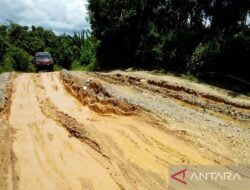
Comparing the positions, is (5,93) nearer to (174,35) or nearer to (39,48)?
(174,35)

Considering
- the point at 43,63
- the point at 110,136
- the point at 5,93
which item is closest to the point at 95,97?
the point at 5,93

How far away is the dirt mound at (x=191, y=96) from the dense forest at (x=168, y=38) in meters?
3.21

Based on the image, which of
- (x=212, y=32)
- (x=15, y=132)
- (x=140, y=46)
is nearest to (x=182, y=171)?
(x=15, y=132)

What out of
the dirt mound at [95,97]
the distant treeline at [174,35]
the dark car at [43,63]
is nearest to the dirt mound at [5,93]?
the dirt mound at [95,97]

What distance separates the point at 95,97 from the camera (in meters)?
16.0

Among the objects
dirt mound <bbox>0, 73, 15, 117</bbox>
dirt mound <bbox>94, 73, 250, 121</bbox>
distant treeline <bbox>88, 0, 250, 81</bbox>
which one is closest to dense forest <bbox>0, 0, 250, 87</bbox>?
distant treeline <bbox>88, 0, 250, 81</bbox>

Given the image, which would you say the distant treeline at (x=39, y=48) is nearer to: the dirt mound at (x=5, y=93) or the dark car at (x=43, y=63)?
the dark car at (x=43, y=63)

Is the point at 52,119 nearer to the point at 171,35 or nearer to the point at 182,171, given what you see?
the point at 182,171

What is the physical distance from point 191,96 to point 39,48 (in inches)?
1322

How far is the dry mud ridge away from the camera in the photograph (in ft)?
27.2

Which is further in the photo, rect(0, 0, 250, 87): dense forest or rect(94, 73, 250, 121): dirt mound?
rect(0, 0, 250, 87): dense forest

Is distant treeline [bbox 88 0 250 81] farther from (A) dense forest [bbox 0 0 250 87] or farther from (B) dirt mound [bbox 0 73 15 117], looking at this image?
(B) dirt mound [bbox 0 73 15 117]

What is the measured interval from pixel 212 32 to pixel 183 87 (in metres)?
6.63

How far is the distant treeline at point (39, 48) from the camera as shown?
124ft
